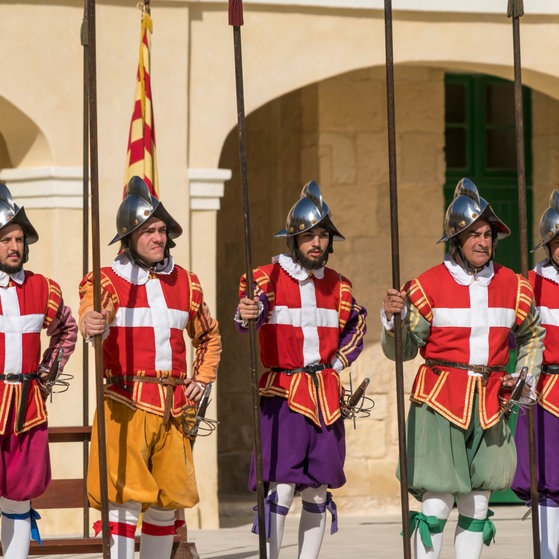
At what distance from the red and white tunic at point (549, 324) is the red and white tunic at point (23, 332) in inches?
82.3

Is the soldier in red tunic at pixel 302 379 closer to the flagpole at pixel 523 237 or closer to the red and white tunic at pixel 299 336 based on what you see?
the red and white tunic at pixel 299 336

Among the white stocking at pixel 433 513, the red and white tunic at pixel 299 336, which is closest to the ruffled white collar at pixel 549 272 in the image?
the red and white tunic at pixel 299 336

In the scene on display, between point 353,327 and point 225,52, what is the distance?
3.12 metres

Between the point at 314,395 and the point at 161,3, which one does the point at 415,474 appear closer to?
the point at 314,395

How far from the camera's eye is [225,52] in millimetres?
10633

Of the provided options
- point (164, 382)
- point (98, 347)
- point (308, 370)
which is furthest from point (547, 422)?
point (98, 347)

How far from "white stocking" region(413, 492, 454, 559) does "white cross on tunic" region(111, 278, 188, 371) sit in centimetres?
120

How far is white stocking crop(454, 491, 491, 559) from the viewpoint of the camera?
7.46m

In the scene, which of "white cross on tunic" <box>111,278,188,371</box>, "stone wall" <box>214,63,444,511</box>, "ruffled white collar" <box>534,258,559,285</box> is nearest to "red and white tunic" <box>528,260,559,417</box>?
"ruffled white collar" <box>534,258,559,285</box>

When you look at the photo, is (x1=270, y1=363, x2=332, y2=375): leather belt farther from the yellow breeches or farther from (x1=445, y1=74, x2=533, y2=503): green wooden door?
(x1=445, y1=74, x2=533, y2=503): green wooden door

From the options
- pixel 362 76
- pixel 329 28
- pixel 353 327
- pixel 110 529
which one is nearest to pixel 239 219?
pixel 362 76

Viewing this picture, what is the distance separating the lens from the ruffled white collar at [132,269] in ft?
24.0

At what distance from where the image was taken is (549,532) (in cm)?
787

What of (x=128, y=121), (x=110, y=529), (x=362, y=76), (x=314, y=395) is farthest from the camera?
(x=362, y=76)
